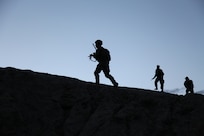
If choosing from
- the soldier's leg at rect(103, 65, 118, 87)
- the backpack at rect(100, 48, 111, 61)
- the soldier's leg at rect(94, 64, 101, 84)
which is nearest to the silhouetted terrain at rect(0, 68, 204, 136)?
the soldier's leg at rect(103, 65, 118, 87)

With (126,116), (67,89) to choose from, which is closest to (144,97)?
(126,116)

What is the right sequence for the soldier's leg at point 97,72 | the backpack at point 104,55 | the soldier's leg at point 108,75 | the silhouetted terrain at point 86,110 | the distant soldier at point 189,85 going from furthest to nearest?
the distant soldier at point 189,85 < the soldier's leg at point 97,72 < the backpack at point 104,55 < the soldier's leg at point 108,75 < the silhouetted terrain at point 86,110

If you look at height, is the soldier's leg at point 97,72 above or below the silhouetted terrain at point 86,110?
above

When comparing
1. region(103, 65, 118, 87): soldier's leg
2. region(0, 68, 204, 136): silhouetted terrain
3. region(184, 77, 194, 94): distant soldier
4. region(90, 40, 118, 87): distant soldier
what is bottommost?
region(0, 68, 204, 136): silhouetted terrain

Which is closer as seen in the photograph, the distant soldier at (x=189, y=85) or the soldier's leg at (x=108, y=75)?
the soldier's leg at (x=108, y=75)

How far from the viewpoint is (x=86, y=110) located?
41.5 ft

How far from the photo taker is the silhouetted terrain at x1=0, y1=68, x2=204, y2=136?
11.5 metres

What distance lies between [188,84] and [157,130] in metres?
17.2

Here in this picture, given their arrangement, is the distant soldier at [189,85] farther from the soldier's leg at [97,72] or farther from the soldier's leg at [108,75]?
the soldier's leg at [97,72]

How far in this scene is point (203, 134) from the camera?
1136 centimetres

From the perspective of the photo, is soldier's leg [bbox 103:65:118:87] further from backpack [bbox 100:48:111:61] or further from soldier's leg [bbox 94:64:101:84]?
backpack [bbox 100:48:111:61]

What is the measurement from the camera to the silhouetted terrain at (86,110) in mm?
11547

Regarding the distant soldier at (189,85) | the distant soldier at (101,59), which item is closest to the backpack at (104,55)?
the distant soldier at (101,59)

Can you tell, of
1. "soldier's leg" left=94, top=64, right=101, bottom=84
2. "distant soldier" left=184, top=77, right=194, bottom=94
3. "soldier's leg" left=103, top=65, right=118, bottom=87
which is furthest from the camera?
"distant soldier" left=184, top=77, right=194, bottom=94
